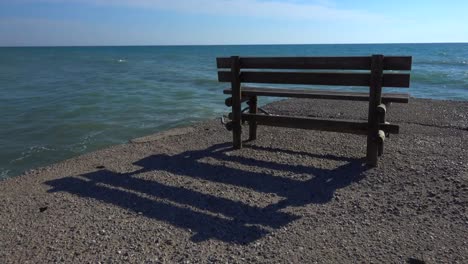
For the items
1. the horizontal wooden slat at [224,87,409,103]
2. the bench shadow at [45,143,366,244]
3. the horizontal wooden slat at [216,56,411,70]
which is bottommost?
the bench shadow at [45,143,366,244]

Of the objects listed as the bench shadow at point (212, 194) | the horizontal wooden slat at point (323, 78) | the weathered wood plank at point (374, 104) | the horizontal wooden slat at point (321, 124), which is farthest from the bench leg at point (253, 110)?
the weathered wood plank at point (374, 104)

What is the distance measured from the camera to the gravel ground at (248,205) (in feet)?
12.5

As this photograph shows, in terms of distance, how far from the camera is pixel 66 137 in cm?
1075

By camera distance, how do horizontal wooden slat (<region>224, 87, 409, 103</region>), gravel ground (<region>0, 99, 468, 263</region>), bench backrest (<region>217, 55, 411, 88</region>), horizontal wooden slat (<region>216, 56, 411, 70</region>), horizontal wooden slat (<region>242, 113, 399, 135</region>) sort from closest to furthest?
gravel ground (<region>0, 99, 468, 263</region>)
horizontal wooden slat (<region>216, 56, 411, 70</region>)
bench backrest (<region>217, 55, 411, 88</region>)
horizontal wooden slat (<region>242, 113, 399, 135</region>)
horizontal wooden slat (<region>224, 87, 409, 103</region>)

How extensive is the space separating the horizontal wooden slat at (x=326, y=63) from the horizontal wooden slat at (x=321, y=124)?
0.82 m

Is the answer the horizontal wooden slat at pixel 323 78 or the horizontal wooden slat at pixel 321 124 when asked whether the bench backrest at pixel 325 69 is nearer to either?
the horizontal wooden slat at pixel 323 78

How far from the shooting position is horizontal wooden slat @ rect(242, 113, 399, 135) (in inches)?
232

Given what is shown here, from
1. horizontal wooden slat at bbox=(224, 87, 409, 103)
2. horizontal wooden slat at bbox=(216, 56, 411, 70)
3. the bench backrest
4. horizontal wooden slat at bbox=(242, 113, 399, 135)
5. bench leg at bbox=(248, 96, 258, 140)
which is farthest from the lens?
bench leg at bbox=(248, 96, 258, 140)

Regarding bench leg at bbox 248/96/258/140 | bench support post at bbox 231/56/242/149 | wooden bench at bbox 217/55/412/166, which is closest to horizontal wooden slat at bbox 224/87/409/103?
wooden bench at bbox 217/55/412/166

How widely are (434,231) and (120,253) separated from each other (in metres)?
3.10

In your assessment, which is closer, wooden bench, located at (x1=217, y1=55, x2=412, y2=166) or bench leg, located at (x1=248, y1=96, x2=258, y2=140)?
wooden bench, located at (x1=217, y1=55, x2=412, y2=166)

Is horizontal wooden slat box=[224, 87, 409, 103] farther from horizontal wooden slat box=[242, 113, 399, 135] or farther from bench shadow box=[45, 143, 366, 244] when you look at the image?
bench shadow box=[45, 143, 366, 244]

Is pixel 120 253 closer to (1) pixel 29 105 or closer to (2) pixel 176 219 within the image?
(2) pixel 176 219

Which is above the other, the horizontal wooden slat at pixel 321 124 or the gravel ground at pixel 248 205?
the horizontal wooden slat at pixel 321 124
